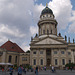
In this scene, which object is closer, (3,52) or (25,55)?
(3,52)

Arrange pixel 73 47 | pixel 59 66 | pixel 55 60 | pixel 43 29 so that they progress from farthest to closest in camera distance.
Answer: pixel 43 29 < pixel 73 47 < pixel 55 60 < pixel 59 66

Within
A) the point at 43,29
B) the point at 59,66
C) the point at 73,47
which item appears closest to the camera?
the point at 59,66

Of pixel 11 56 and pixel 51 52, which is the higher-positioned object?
pixel 51 52

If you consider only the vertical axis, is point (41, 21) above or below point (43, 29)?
above

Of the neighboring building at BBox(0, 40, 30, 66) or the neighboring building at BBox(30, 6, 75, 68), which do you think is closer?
the neighboring building at BBox(30, 6, 75, 68)

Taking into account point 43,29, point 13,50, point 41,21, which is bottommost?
point 13,50

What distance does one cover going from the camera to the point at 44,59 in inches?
1804

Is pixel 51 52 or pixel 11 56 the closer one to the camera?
pixel 51 52

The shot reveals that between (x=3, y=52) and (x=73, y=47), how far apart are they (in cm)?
3223

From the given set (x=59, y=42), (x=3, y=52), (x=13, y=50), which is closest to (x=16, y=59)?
(x=13, y=50)

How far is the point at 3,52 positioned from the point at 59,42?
25.3 meters

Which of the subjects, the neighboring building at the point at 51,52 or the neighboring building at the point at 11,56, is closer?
the neighboring building at the point at 51,52

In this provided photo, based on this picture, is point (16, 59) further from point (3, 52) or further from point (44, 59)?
point (44, 59)

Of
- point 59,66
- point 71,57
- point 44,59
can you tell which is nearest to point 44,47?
point 44,59
